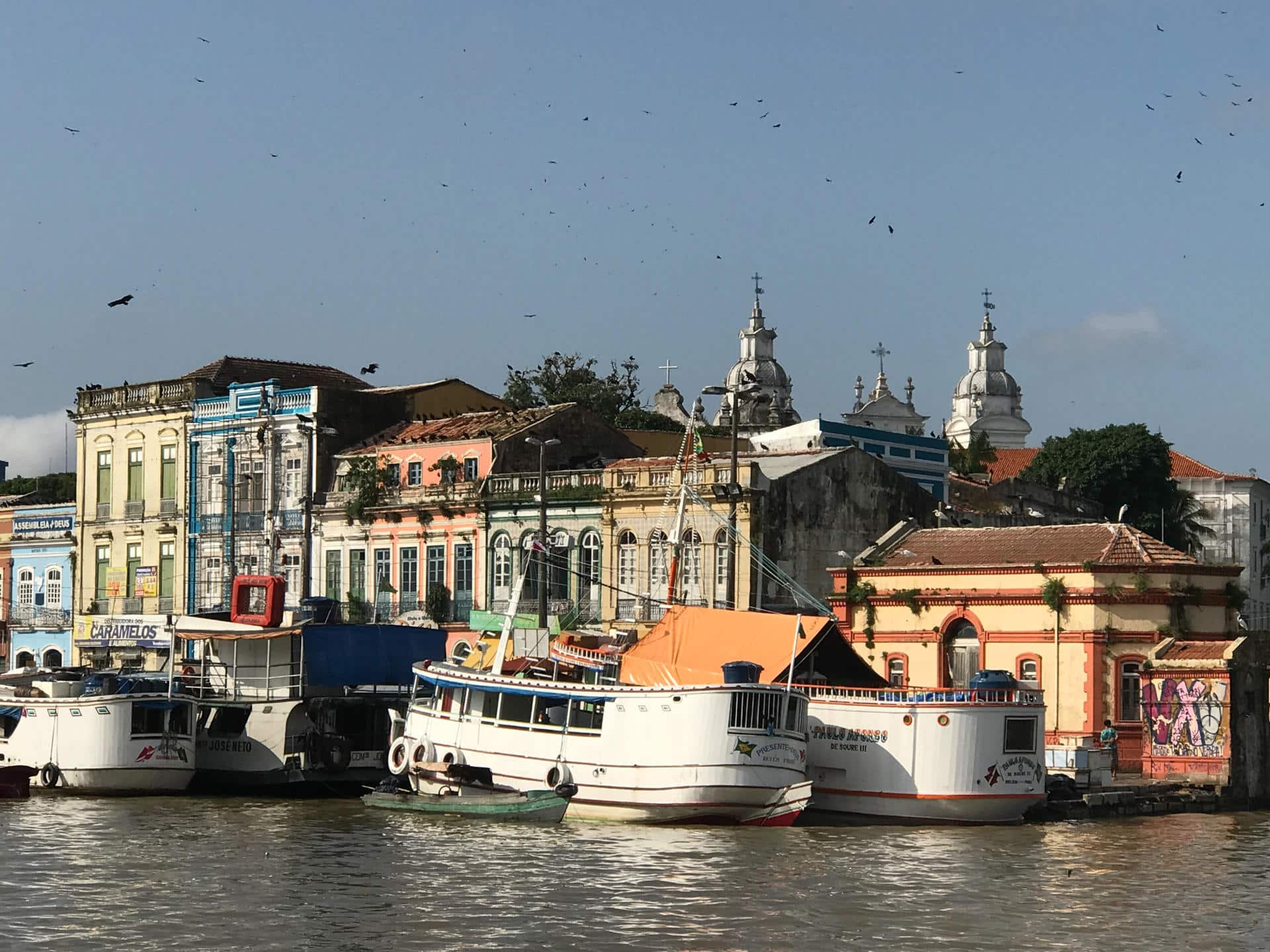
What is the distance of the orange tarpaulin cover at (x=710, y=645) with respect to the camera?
42.1 meters

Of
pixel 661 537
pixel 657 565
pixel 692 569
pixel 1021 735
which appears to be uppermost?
pixel 661 537

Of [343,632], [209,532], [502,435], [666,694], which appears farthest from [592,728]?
[209,532]

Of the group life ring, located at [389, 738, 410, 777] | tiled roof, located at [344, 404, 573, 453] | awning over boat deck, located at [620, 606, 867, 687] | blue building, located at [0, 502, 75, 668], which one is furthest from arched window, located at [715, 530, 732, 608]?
blue building, located at [0, 502, 75, 668]

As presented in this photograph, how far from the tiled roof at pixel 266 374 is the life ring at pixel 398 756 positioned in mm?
27169

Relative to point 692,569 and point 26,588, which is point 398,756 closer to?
point 692,569

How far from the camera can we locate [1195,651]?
4653 cm

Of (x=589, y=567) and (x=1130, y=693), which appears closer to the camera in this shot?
(x=1130, y=693)

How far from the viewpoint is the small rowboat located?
37750 mm

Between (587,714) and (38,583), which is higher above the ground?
(38,583)

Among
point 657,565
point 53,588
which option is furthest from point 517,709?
point 53,588

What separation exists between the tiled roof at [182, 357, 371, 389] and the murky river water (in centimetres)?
2994

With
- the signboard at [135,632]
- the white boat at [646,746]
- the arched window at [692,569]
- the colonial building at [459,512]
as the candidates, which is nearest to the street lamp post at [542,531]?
the colonial building at [459,512]

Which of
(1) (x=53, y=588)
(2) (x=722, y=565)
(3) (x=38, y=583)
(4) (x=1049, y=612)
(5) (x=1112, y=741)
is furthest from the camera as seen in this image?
(3) (x=38, y=583)

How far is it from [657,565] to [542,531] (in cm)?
386
